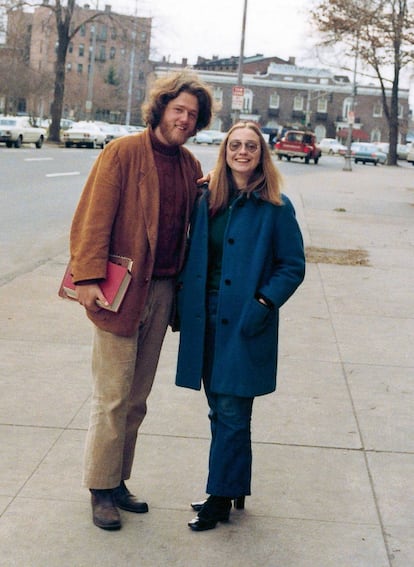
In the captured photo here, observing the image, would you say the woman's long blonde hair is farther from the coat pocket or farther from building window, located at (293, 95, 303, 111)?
building window, located at (293, 95, 303, 111)

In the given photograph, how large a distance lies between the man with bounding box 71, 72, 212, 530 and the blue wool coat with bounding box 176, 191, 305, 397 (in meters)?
0.12

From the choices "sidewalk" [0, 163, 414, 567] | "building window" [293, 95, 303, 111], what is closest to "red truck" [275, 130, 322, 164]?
"sidewalk" [0, 163, 414, 567]

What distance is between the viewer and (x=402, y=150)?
8338cm

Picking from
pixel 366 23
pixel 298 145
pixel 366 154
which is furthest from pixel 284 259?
pixel 366 154

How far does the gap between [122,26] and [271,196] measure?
48.6 meters

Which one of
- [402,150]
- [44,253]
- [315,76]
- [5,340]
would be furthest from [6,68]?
[315,76]

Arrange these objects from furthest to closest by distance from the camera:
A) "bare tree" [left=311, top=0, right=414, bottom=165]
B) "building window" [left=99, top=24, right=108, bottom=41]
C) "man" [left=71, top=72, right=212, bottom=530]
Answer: "building window" [left=99, top=24, right=108, bottom=41], "bare tree" [left=311, top=0, right=414, bottom=165], "man" [left=71, top=72, right=212, bottom=530]

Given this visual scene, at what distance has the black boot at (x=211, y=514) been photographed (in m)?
4.20

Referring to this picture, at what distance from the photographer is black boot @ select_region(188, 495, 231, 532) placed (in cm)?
420

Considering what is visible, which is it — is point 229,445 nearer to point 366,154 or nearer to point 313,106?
point 366,154

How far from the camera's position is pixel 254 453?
5.20 m

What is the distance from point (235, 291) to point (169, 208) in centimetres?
46

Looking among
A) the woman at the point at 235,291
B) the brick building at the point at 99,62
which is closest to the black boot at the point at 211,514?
the woman at the point at 235,291

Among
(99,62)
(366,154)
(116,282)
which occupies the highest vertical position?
(99,62)
